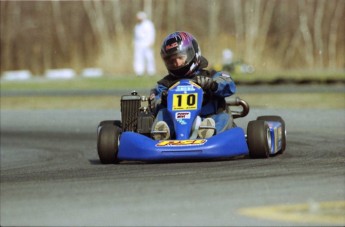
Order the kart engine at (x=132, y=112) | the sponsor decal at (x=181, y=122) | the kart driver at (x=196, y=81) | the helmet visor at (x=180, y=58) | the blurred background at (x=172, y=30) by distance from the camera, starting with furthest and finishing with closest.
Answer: the blurred background at (x=172, y=30)
the kart engine at (x=132, y=112)
the helmet visor at (x=180, y=58)
the kart driver at (x=196, y=81)
the sponsor decal at (x=181, y=122)

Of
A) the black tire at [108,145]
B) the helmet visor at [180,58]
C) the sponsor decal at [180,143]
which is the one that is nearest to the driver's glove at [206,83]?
the helmet visor at [180,58]

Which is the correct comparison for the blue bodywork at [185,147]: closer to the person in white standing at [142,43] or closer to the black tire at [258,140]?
the black tire at [258,140]

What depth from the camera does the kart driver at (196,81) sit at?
32.8 feet

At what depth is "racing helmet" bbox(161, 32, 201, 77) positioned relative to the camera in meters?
10.2

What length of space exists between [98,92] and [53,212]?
53.2 ft

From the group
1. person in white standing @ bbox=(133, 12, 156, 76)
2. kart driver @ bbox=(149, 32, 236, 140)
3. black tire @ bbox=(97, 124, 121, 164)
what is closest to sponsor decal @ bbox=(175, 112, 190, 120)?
kart driver @ bbox=(149, 32, 236, 140)

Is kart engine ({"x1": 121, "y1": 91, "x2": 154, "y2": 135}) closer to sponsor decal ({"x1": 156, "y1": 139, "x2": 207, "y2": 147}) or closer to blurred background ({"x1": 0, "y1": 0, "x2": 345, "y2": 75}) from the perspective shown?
sponsor decal ({"x1": 156, "y1": 139, "x2": 207, "y2": 147})

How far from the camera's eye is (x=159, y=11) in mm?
33094

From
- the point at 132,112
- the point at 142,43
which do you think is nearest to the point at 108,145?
the point at 132,112

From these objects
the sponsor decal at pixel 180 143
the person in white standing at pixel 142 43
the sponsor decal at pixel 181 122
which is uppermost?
the sponsor decal at pixel 181 122

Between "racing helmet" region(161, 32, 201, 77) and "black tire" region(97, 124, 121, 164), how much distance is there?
0.82 metres

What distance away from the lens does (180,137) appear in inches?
388

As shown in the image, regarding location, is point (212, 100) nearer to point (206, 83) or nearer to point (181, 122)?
point (206, 83)

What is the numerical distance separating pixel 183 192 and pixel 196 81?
282 cm
